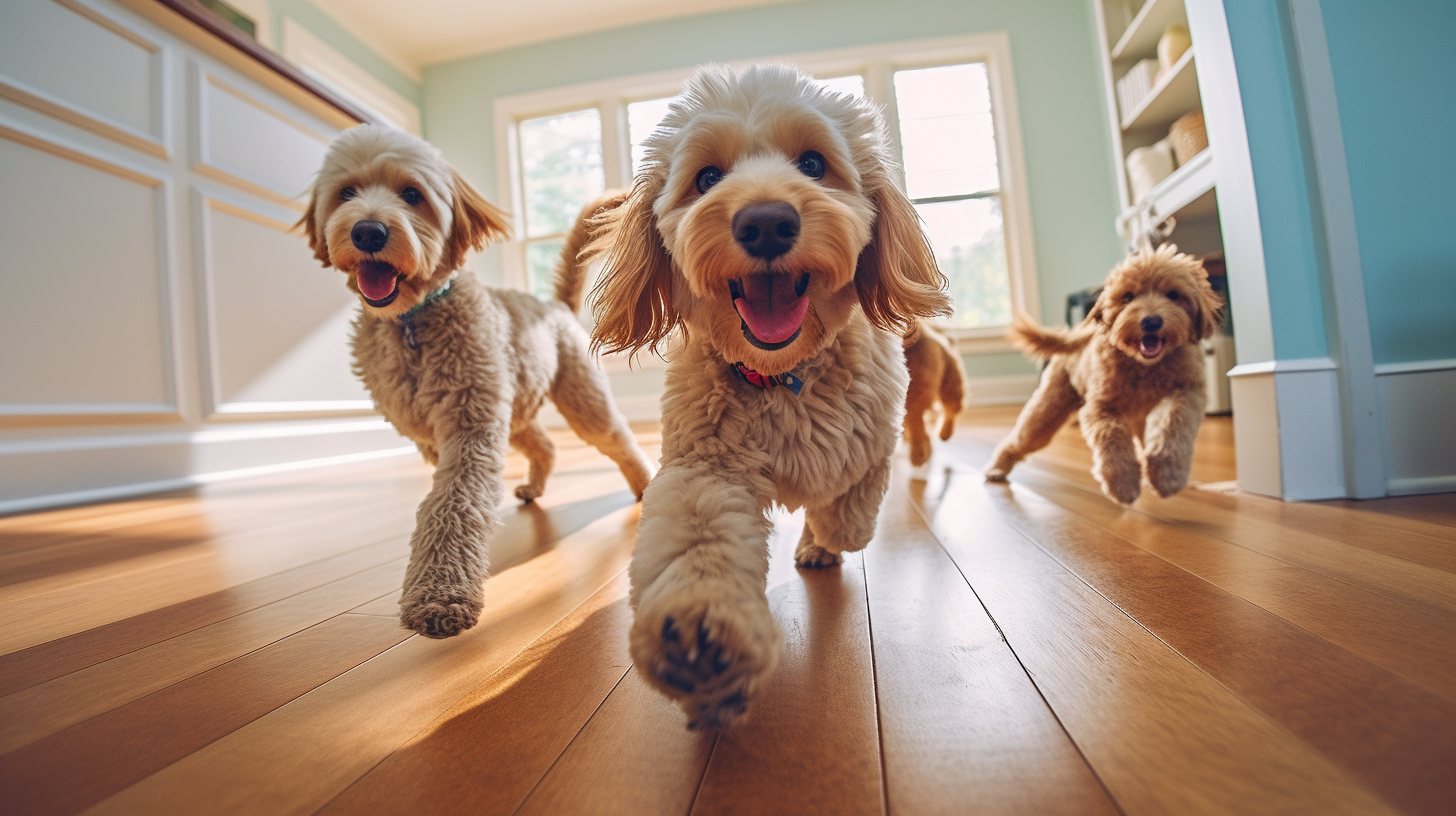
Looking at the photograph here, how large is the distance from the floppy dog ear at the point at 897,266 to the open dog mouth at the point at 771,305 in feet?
0.63

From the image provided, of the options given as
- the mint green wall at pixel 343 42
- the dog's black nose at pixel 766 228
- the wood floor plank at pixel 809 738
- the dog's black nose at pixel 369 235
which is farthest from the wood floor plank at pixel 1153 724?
the mint green wall at pixel 343 42

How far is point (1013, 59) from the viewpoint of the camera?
6.80 metres

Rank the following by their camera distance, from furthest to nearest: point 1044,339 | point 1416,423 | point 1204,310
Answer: point 1044,339, point 1204,310, point 1416,423

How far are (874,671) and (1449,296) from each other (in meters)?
2.08

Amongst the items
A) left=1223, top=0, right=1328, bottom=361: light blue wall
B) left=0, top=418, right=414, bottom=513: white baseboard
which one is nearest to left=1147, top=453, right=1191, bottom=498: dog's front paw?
left=1223, top=0, right=1328, bottom=361: light blue wall

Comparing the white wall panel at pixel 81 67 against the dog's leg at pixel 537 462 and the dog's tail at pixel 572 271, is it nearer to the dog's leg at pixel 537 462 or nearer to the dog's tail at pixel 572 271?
the dog's tail at pixel 572 271

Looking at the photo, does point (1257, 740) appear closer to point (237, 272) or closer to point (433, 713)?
point (433, 713)

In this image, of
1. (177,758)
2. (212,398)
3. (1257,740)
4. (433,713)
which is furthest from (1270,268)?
(212,398)

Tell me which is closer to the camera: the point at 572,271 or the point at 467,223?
the point at 467,223

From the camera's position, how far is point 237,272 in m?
3.65

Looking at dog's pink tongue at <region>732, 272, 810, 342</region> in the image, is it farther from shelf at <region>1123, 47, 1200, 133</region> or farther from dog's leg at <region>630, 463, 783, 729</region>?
shelf at <region>1123, 47, 1200, 133</region>

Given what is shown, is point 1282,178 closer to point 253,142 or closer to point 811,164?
point 811,164

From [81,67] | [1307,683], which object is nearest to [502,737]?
[1307,683]

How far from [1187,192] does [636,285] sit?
10.5 feet
